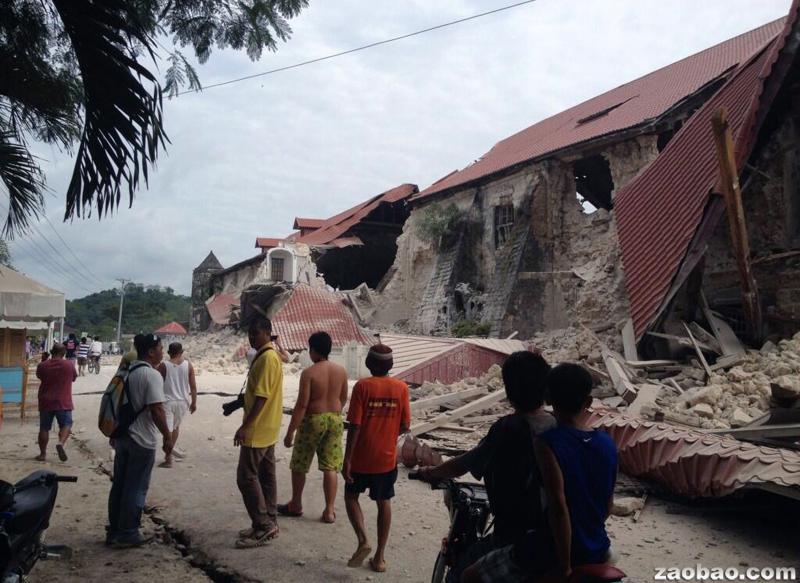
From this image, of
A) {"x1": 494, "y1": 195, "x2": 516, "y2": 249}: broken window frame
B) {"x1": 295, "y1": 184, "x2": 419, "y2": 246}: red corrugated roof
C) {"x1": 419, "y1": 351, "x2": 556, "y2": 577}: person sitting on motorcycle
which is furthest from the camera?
{"x1": 295, "y1": 184, "x2": 419, "y2": 246}: red corrugated roof

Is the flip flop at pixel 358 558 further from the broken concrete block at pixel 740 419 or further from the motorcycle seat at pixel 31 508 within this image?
the broken concrete block at pixel 740 419

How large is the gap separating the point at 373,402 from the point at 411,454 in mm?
2993

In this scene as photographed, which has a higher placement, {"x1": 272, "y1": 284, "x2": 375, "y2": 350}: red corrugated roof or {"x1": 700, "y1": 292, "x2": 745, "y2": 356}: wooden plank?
{"x1": 272, "y1": 284, "x2": 375, "y2": 350}: red corrugated roof

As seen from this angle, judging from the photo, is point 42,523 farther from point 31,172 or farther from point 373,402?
point 31,172

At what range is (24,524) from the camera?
3.16 m

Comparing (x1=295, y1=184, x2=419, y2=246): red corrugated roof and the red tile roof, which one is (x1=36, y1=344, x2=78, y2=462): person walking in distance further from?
the red tile roof

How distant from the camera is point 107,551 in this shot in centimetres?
418

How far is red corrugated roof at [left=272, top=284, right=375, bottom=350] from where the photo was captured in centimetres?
2300

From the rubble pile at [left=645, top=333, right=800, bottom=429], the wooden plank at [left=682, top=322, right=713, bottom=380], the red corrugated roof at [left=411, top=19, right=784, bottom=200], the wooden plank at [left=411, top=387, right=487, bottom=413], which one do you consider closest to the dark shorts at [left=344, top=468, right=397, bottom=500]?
the rubble pile at [left=645, top=333, right=800, bottom=429]

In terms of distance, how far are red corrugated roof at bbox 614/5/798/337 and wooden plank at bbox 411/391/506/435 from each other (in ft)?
8.31

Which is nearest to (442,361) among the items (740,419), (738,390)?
(738,390)

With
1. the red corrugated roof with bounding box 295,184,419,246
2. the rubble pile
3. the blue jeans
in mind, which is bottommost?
the blue jeans
